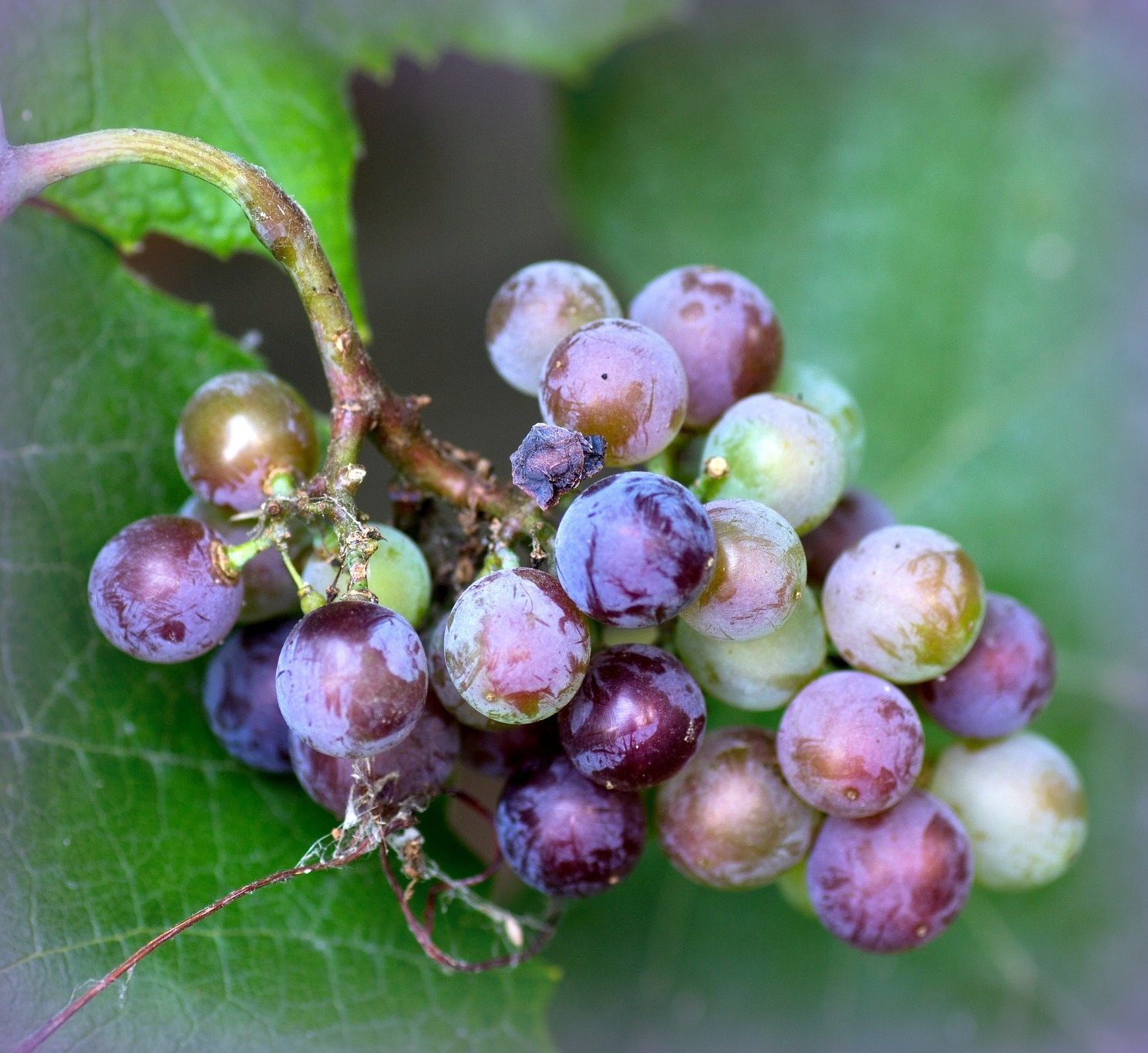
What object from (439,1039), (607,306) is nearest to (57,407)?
(607,306)

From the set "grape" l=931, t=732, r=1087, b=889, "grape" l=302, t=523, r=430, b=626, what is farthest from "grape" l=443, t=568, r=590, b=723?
"grape" l=931, t=732, r=1087, b=889

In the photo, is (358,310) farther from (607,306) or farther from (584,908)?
(584,908)

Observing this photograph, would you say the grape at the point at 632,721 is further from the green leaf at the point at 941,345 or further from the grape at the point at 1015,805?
the green leaf at the point at 941,345

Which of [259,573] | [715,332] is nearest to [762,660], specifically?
[715,332]

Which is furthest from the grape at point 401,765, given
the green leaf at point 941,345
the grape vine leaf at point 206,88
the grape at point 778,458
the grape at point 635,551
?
the green leaf at point 941,345

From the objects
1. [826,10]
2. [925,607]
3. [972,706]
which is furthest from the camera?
[826,10]

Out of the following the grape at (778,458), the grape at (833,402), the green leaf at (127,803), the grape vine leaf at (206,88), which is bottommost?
the green leaf at (127,803)
